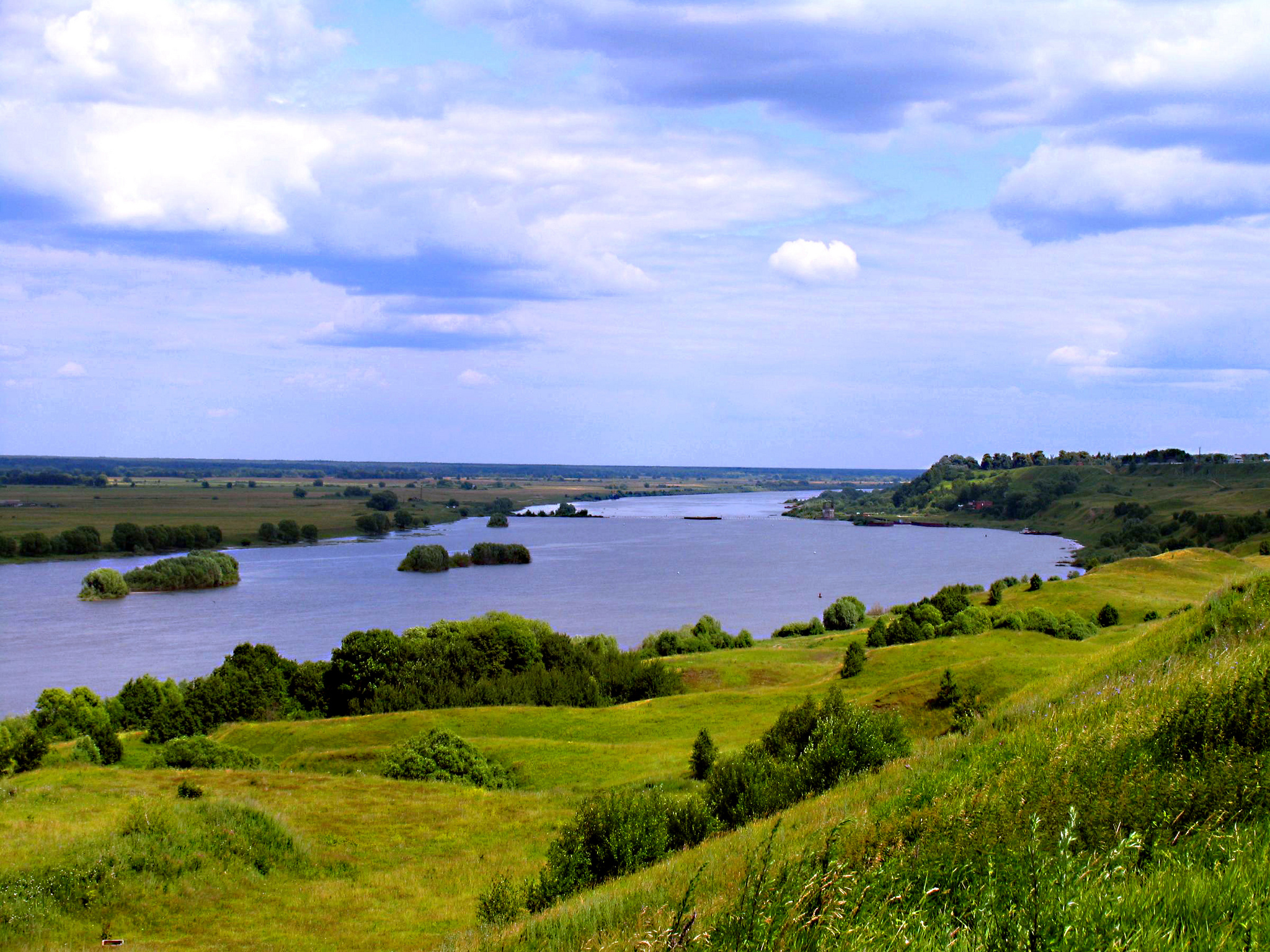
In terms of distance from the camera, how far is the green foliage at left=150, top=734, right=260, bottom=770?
35062mm

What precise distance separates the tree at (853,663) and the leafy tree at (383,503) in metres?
155

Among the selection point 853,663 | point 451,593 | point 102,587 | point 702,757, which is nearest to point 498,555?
point 451,593

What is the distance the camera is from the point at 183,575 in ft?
331

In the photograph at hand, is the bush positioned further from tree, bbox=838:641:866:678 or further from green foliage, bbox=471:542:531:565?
tree, bbox=838:641:866:678

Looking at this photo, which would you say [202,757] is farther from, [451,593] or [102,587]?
[102,587]

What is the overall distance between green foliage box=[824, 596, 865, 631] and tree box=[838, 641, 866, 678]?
87.2ft

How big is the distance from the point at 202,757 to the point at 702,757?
21.0 metres

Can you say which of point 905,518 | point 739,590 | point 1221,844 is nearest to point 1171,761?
point 1221,844

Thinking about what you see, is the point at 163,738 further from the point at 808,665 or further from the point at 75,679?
the point at 808,665

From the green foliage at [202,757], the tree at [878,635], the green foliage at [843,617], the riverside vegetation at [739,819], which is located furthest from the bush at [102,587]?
the tree at [878,635]

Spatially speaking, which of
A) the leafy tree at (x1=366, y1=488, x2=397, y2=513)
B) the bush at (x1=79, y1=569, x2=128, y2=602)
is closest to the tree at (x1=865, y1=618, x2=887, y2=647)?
the bush at (x1=79, y1=569, x2=128, y2=602)

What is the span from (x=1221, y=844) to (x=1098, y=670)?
8.13 m

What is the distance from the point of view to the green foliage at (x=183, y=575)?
331 ft

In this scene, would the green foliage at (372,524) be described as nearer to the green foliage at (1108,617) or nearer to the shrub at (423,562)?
the shrub at (423,562)
